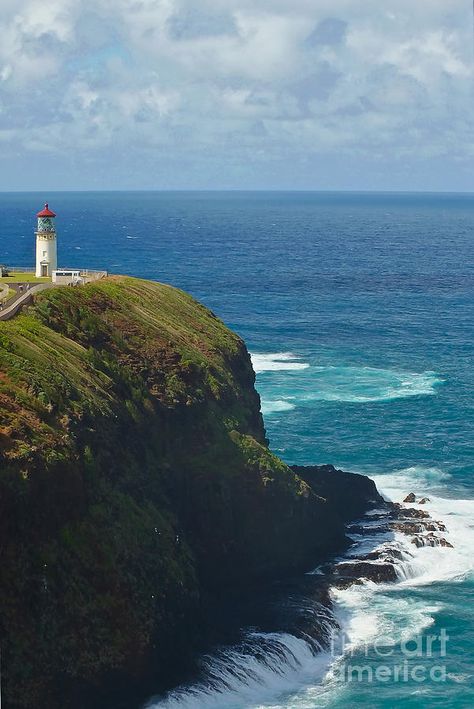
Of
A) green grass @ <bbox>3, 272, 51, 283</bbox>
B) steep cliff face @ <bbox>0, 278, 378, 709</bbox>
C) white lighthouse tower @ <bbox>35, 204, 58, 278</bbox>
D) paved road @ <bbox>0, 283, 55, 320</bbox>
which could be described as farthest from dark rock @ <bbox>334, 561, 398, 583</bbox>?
white lighthouse tower @ <bbox>35, 204, 58, 278</bbox>

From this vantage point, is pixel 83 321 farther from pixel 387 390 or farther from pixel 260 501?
pixel 387 390

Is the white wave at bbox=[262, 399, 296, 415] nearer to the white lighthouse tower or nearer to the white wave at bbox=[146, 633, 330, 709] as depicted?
the white lighthouse tower

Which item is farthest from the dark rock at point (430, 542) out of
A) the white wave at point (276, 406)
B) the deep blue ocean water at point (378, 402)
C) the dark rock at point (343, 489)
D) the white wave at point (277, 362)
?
the white wave at point (277, 362)

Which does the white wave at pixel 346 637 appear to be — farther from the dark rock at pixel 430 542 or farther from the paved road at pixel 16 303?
the paved road at pixel 16 303

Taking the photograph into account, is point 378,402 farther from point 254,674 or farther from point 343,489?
point 254,674

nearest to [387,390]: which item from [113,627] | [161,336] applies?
[161,336]
